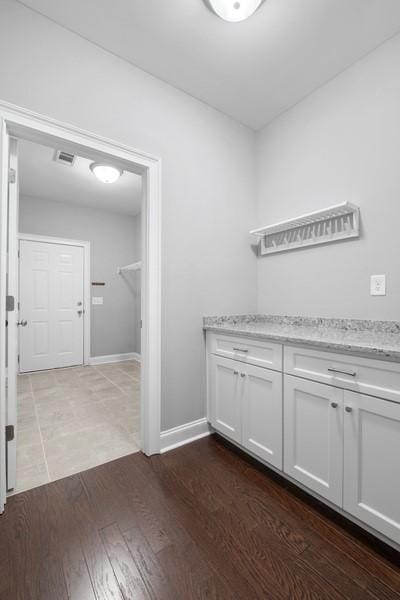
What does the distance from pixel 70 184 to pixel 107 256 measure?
4.46 feet

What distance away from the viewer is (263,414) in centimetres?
Result: 165

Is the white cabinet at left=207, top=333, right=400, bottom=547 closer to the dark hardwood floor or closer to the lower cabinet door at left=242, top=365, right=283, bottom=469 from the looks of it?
the lower cabinet door at left=242, top=365, right=283, bottom=469

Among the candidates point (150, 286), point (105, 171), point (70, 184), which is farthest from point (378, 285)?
point (70, 184)

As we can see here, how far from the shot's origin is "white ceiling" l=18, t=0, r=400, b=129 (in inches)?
58.6

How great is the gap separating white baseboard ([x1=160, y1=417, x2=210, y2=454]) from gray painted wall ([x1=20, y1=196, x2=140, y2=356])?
3.10 m

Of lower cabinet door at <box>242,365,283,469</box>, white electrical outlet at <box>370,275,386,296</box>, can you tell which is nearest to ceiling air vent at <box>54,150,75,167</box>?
lower cabinet door at <box>242,365,283,469</box>

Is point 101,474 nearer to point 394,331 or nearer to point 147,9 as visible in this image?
point 394,331

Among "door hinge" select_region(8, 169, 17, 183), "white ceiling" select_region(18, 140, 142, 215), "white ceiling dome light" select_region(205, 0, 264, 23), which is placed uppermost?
"white ceiling" select_region(18, 140, 142, 215)

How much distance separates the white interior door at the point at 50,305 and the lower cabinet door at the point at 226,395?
10.5 ft

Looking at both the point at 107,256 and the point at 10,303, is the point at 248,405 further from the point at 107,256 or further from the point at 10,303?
the point at 107,256

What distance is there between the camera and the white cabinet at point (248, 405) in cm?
158

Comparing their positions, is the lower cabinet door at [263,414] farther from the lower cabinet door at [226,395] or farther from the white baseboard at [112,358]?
the white baseboard at [112,358]

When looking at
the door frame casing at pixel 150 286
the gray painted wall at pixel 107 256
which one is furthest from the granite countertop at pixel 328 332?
the gray painted wall at pixel 107 256

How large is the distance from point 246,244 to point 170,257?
2.77 ft
